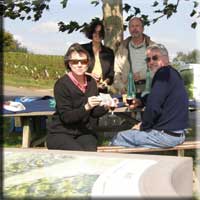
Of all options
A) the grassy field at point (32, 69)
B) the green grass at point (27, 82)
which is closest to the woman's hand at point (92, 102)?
the green grass at point (27, 82)

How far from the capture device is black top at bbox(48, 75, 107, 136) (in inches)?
168

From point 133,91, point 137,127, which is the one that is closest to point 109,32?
point 133,91

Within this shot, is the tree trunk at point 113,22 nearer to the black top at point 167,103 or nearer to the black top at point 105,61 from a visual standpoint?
the black top at point 105,61

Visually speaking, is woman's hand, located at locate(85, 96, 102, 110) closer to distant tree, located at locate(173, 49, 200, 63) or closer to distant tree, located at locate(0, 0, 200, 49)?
distant tree, located at locate(0, 0, 200, 49)

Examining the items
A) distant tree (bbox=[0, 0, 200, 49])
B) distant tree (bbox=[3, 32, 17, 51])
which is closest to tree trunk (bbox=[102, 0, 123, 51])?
distant tree (bbox=[0, 0, 200, 49])

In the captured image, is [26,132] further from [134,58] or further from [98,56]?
[134,58]

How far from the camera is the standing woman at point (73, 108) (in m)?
4.32

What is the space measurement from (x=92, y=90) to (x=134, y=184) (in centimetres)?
216

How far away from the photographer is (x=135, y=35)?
596 cm

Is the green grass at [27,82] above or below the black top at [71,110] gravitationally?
above

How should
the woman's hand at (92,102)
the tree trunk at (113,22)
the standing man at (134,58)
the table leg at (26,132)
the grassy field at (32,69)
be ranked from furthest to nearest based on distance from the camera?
the grassy field at (32,69)
the tree trunk at (113,22)
the table leg at (26,132)
the standing man at (134,58)
the woman's hand at (92,102)

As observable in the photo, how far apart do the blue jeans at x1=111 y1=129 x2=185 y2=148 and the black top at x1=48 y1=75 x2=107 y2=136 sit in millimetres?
332

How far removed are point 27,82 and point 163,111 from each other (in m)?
23.3

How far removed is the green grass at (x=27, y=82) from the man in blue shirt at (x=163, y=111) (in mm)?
21230
